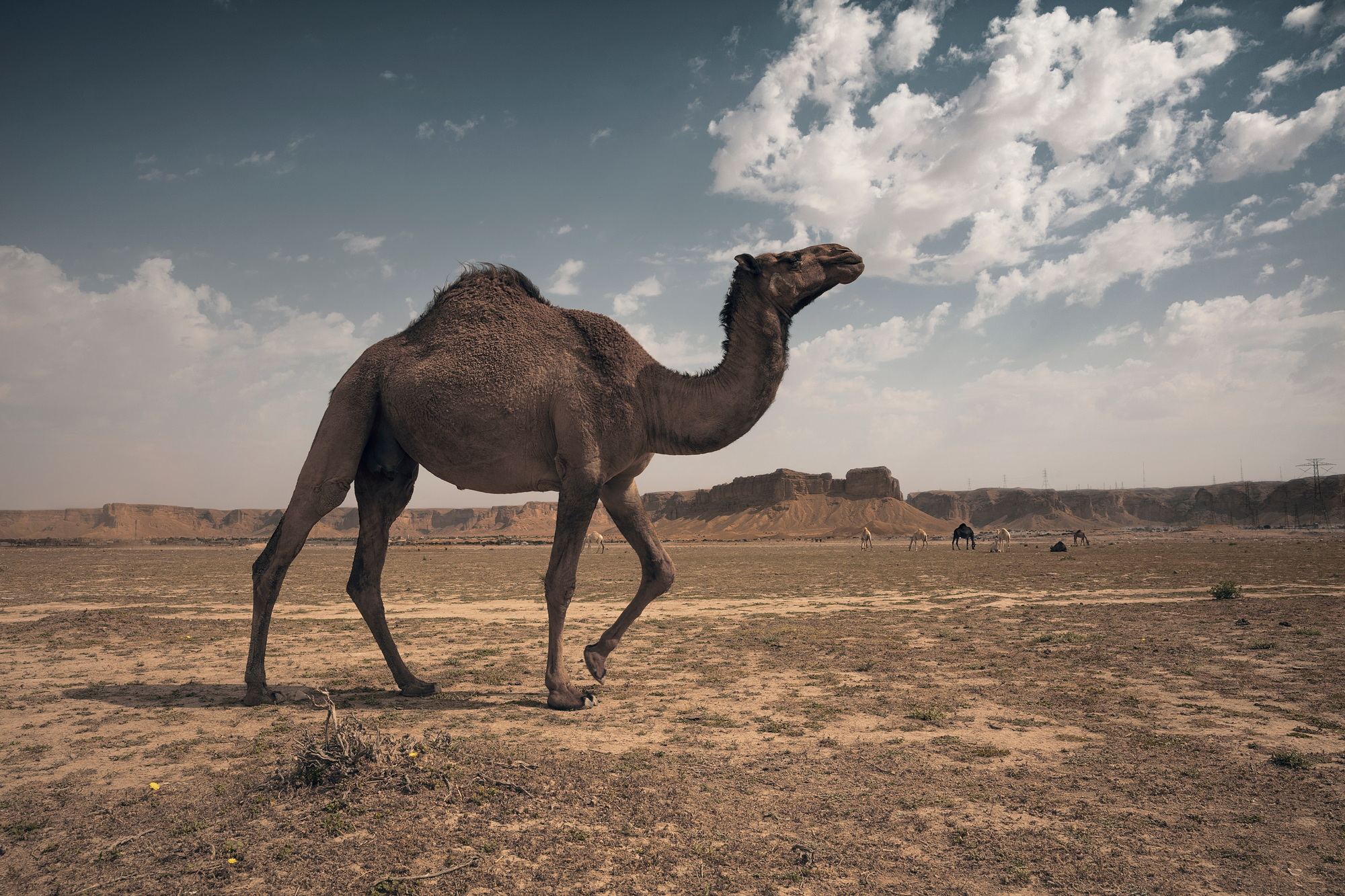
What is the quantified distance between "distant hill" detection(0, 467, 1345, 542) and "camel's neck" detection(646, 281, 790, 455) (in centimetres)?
10136

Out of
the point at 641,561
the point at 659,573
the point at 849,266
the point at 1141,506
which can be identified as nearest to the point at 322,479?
the point at 641,561

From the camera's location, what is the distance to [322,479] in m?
6.57

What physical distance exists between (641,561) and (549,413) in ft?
5.46

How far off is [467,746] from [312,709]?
2.25 meters

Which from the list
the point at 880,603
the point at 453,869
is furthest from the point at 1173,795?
the point at 880,603

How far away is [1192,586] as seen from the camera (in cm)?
1909

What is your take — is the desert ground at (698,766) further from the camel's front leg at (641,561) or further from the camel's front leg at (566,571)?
the camel's front leg at (641,561)

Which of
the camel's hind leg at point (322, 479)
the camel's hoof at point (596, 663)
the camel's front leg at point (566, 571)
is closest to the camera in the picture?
the camel's front leg at point (566, 571)

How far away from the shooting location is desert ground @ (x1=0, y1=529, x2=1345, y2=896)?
3053mm

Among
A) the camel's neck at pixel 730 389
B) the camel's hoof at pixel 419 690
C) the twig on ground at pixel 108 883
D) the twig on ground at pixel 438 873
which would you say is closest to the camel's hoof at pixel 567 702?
the camel's hoof at pixel 419 690

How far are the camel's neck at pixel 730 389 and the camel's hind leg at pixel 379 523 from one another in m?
2.70

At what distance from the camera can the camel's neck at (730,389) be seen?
19.8 ft

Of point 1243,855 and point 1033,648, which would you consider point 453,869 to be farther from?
point 1033,648

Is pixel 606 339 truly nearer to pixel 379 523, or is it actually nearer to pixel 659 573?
pixel 659 573
